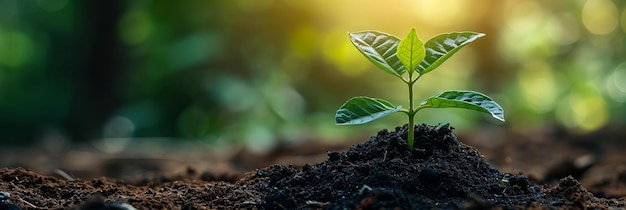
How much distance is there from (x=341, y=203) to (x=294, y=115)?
6.30m

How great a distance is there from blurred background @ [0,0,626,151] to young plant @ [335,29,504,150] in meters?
5.56

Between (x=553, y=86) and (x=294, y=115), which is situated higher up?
(x=553, y=86)

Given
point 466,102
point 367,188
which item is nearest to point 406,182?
point 367,188

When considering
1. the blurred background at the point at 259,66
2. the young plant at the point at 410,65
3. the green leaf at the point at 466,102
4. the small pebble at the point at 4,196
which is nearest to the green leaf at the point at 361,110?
the young plant at the point at 410,65

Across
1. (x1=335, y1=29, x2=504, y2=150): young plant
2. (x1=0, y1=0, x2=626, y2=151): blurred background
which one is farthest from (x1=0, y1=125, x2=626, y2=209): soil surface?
(x1=0, y1=0, x2=626, y2=151): blurred background

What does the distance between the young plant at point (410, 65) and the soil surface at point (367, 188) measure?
0.39 feet

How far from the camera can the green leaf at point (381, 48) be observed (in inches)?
75.4

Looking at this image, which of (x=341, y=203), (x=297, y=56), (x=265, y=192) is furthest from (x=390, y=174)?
(x=297, y=56)

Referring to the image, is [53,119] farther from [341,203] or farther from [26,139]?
[341,203]

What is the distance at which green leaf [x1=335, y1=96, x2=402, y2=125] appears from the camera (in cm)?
183

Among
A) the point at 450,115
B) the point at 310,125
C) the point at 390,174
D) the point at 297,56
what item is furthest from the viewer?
the point at 297,56

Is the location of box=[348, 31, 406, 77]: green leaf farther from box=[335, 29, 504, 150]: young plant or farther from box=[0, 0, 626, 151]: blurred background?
box=[0, 0, 626, 151]: blurred background

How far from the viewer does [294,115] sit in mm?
8023

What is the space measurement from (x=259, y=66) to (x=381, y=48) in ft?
22.6
